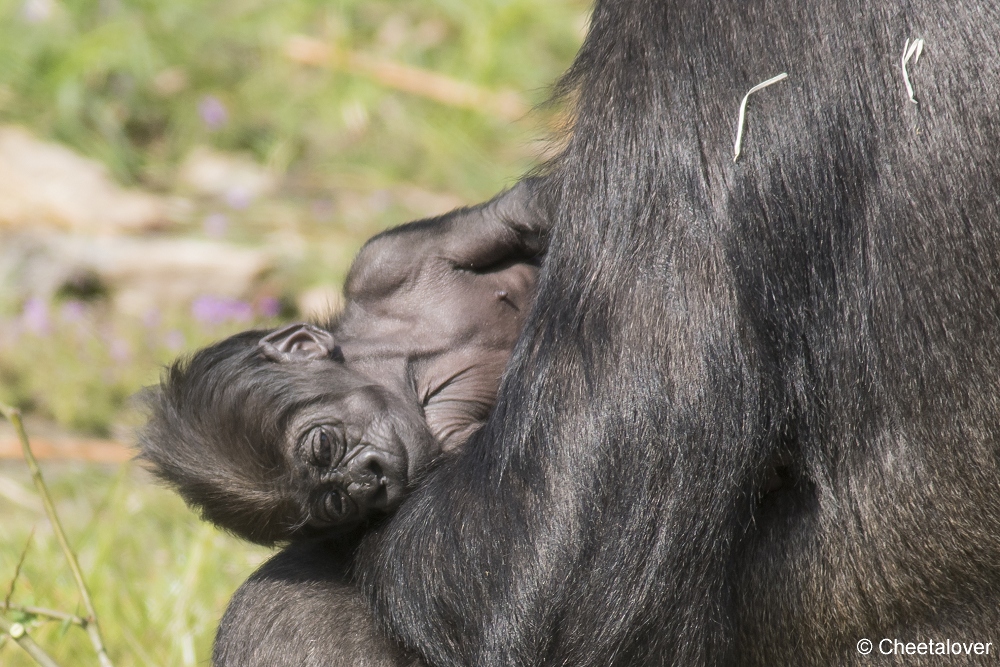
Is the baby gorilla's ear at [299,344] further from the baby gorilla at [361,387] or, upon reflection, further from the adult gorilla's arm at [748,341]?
the adult gorilla's arm at [748,341]

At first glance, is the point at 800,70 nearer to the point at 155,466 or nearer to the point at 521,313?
the point at 521,313

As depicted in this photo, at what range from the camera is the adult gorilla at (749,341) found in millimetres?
2061

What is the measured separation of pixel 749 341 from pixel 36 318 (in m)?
4.77

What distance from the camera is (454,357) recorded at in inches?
114

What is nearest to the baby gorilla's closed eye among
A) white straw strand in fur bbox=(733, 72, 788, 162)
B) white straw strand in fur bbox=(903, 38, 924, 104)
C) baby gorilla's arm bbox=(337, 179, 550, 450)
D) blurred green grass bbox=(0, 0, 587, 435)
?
baby gorilla's arm bbox=(337, 179, 550, 450)

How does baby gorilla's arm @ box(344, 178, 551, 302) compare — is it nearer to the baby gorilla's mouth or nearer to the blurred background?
the baby gorilla's mouth

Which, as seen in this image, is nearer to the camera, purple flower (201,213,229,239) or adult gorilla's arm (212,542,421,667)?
adult gorilla's arm (212,542,421,667)

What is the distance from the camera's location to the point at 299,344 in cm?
295

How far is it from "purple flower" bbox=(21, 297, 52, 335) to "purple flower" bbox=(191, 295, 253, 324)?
729 mm

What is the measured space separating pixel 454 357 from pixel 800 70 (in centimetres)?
117

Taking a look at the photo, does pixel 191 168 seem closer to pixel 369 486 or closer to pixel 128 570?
pixel 128 570

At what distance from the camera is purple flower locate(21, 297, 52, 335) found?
5934mm

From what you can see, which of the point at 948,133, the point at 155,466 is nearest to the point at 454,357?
the point at 155,466

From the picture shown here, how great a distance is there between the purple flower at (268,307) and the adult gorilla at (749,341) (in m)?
4.03
